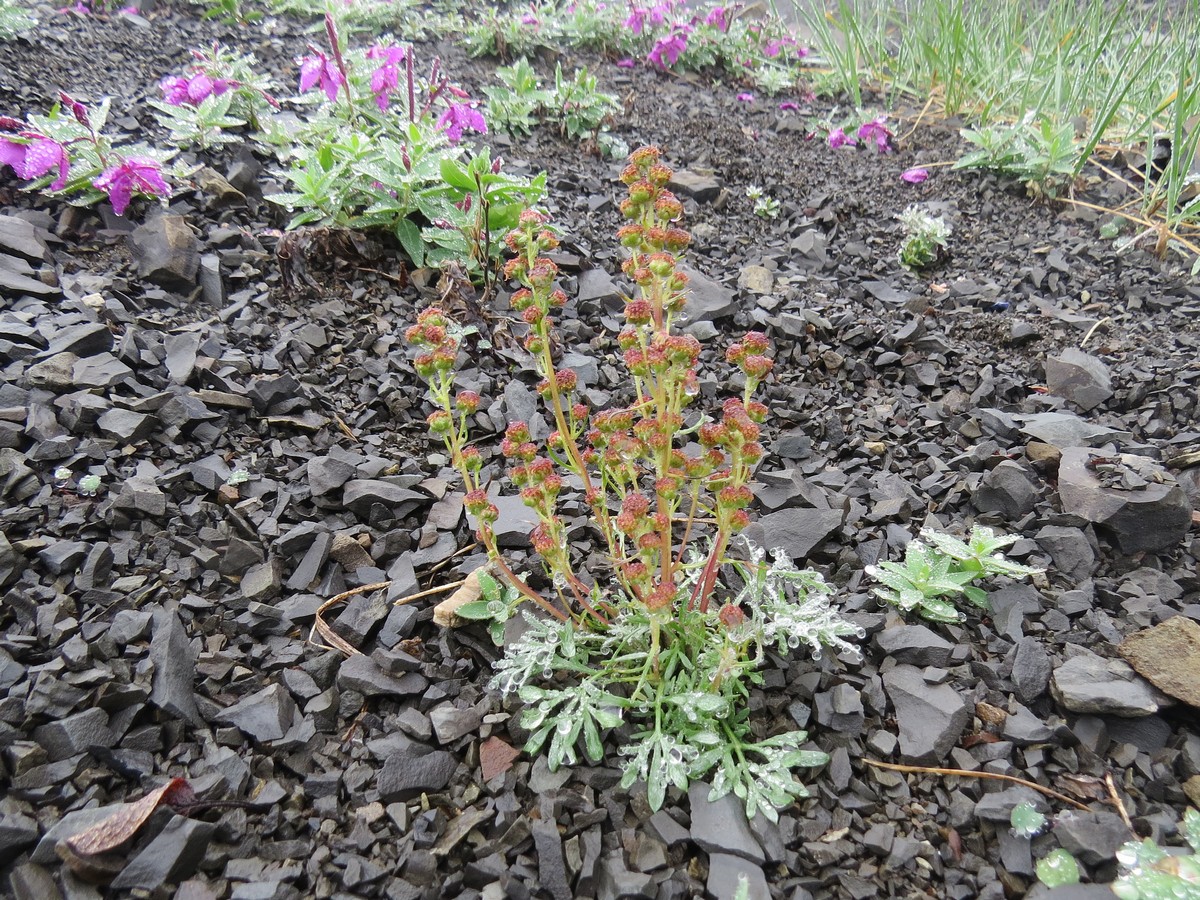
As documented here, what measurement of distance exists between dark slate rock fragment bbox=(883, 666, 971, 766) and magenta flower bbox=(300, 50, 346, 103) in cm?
339

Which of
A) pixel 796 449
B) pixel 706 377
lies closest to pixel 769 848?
pixel 796 449

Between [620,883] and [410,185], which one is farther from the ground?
[410,185]

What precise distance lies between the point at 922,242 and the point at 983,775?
105 inches

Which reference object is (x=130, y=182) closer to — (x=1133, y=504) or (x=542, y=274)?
(x=542, y=274)

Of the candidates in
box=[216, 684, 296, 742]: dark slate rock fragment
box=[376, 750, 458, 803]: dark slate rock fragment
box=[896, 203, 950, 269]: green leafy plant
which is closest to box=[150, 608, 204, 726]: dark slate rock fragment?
box=[216, 684, 296, 742]: dark slate rock fragment

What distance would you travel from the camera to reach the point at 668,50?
586cm

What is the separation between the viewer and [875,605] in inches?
82.2

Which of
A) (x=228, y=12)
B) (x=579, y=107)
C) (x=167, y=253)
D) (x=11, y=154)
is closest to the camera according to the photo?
(x=167, y=253)

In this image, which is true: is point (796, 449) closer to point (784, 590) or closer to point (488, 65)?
point (784, 590)

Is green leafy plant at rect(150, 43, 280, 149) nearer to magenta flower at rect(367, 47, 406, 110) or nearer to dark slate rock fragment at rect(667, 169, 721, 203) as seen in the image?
magenta flower at rect(367, 47, 406, 110)

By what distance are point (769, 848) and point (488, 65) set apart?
550cm

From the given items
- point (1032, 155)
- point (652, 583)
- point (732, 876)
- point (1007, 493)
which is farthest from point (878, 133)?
point (732, 876)

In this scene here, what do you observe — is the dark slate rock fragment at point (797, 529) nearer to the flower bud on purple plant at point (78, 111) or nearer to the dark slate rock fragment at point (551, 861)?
the dark slate rock fragment at point (551, 861)

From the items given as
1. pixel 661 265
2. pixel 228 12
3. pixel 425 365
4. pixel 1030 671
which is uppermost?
pixel 661 265
